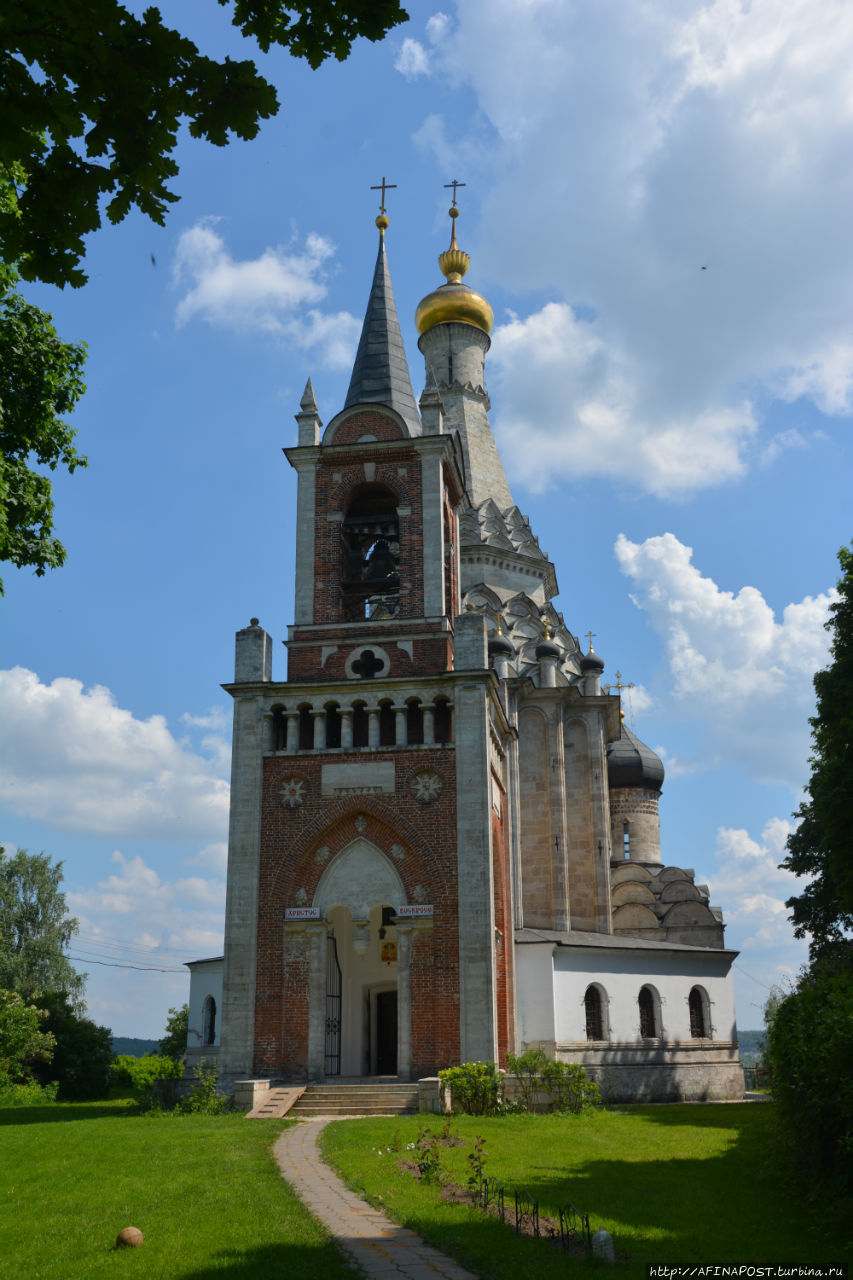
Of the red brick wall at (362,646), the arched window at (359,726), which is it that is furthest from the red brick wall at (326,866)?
the red brick wall at (362,646)

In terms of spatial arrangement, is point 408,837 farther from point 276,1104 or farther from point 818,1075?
point 818,1075

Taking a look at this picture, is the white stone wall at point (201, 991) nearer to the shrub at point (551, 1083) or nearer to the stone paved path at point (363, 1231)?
the shrub at point (551, 1083)

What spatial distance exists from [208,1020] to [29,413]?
2171 cm

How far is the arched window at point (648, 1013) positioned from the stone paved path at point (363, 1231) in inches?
736

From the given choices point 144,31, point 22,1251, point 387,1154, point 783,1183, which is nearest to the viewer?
point 144,31

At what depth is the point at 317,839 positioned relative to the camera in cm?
2403

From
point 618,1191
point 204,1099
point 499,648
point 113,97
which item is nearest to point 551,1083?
point 204,1099

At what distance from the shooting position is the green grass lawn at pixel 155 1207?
8797mm

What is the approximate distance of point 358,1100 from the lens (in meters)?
21.1

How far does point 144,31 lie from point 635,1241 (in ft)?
32.7

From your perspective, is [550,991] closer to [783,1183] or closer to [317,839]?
[317,839]

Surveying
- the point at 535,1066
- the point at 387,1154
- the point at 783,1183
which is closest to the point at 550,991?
the point at 535,1066

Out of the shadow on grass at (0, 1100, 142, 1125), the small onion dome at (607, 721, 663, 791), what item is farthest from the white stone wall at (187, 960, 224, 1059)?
the small onion dome at (607, 721, 663, 791)

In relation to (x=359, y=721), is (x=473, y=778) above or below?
below
